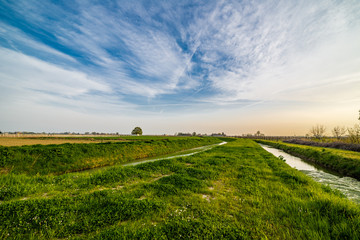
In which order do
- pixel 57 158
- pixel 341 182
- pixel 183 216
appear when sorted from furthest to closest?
pixel 57 158 < pixel 341 182 < pixel 183 216

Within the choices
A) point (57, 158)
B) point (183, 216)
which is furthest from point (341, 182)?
point (57, 158)

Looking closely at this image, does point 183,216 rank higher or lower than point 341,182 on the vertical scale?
higher

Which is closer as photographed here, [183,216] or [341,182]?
[183,216]

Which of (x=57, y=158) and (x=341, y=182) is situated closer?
(x=341, y=182)

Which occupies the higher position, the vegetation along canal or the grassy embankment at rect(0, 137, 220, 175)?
the grassy embankment at rect(0, 137, 220, 175)

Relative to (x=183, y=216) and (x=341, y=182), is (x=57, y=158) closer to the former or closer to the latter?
(x=183, y=216)

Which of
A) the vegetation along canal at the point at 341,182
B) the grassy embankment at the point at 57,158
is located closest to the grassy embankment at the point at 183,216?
the vegetation along canal at the point at 341,182

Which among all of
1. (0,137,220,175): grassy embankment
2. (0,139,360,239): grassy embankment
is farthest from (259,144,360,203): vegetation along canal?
(0,137,220,175): grassy embankment

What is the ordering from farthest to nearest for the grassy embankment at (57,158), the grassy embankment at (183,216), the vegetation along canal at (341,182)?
1. the grassy embankment at (57,158)
2. the vegetation along canal at (341,182)
3. the grassy embankment at (183,216)

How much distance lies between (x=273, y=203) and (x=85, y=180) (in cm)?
971

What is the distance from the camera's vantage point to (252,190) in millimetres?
6551

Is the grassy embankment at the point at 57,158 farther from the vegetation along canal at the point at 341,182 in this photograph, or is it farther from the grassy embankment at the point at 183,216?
the vegetation along canal at the point at 341,182

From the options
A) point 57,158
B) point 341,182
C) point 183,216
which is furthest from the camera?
point 57,158

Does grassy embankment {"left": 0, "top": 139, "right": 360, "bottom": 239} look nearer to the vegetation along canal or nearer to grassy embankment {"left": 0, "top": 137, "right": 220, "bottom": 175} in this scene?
the vegetation along canal
